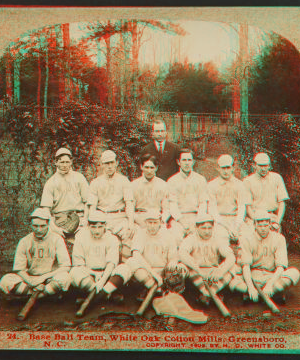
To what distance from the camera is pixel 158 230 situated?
4.10m

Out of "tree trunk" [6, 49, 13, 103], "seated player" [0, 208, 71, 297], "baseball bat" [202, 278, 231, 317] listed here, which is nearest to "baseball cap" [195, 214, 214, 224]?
"baseball bat" [202, 278, 231, 317]

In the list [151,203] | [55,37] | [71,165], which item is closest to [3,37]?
[55,37]

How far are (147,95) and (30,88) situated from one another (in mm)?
1332

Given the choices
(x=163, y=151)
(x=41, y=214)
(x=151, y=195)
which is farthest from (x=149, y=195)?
(x=41, y=214)

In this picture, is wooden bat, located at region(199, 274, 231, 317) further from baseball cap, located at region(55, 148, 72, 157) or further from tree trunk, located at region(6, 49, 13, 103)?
tree trunk, located at region(6, 49, 13, 103)

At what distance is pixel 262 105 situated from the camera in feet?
14.2

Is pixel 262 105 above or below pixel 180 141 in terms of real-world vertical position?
above

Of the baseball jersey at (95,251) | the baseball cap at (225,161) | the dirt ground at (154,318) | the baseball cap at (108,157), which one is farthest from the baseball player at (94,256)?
the baseball cap at (225,161)

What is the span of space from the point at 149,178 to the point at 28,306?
186 centimetres

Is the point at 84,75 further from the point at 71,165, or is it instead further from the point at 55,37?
the point at 71,165

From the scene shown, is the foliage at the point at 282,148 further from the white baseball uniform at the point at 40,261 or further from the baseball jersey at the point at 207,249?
the white baseball uniform at the point at 40,261

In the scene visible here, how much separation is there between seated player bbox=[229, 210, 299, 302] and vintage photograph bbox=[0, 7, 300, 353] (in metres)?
0.02

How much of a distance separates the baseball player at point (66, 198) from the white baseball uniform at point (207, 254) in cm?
120

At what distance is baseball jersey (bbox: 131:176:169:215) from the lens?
4.18 m
